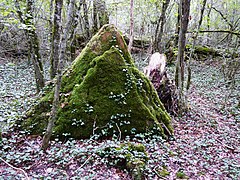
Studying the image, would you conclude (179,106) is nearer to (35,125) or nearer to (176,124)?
(176,124)

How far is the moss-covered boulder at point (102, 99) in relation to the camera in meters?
5.16

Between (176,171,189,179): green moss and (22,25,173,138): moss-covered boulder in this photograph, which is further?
(22,25,173,138): moss-covered boulder

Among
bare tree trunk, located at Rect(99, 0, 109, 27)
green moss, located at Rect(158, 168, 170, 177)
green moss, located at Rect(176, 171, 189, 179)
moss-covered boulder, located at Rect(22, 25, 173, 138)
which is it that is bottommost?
green moss, located at Rect(176, 171, 189, 179)

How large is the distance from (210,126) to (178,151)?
2.65m

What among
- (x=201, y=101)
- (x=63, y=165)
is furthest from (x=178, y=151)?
(x=201, y=101)

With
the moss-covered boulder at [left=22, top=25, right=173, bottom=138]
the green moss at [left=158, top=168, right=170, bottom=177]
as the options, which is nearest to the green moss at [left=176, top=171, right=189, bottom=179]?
the green moss at [left=158, top=168, right=170, bottom=177]

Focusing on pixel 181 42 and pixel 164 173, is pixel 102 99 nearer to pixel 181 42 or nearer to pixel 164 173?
pixel 164 173

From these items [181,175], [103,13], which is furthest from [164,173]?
[103,13]

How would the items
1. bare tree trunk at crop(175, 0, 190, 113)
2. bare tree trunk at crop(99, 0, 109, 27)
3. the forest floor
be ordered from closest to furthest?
1. the forest floor
2. bare tree trunk at crop(175, 0, 190, 113)
3. bare tree trunk at crop(99, 0, 109, 27)

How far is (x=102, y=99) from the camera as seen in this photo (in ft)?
17.7

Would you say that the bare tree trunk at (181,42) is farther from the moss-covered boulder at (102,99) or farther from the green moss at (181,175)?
the green moss at (181,175)

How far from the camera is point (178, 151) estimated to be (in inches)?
202

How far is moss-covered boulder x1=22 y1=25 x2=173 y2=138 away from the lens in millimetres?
5156

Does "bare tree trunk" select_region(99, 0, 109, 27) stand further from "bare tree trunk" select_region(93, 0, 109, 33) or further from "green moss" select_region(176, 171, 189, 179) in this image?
"green moss" select_region(176, 171, 189, 179)
